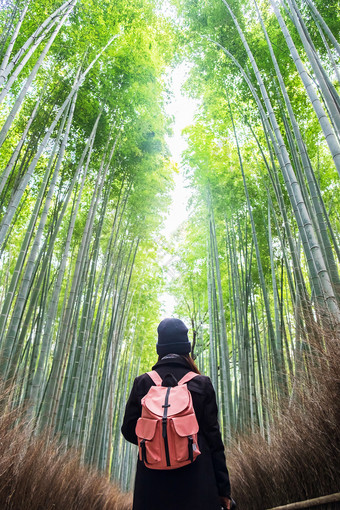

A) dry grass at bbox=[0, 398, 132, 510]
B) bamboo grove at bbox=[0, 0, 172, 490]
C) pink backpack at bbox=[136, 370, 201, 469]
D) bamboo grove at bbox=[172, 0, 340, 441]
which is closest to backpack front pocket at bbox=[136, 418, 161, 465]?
pink backpack at bbox=[136, 370, 201, 469]

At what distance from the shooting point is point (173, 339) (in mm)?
1333

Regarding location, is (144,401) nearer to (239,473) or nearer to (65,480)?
(65,480)

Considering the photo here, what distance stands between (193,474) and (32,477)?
83 cm

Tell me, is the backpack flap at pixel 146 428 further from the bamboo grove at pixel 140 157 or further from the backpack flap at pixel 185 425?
the bamboo grove at pixel 140 157

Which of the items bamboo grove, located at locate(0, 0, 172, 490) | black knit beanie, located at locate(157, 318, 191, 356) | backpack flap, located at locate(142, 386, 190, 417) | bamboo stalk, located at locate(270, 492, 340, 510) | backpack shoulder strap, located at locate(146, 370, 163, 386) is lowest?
bamboo stalk, located at locate(270, 492, 340, 510)

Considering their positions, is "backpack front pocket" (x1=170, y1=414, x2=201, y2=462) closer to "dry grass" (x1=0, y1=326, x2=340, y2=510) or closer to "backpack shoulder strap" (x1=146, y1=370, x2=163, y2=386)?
"backpack shoulder strap" (x1=146, y1=370, x2=163, y2=386)

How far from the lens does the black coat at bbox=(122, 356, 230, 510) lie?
106 centimetres

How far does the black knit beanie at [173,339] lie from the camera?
1324 millimetres

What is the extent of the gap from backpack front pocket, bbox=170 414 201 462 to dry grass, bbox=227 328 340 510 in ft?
1.55

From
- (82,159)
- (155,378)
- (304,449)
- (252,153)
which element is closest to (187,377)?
(155,378)

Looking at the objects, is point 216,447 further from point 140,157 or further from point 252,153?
point 140,157

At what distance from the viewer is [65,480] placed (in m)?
1.88

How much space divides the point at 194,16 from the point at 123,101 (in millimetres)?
1394

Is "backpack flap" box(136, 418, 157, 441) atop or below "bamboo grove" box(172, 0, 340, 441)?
below
